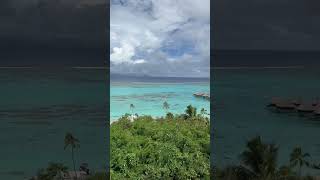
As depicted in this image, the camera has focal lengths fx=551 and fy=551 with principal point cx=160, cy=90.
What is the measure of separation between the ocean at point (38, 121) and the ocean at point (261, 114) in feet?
6.34

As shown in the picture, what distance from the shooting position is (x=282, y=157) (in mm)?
7438

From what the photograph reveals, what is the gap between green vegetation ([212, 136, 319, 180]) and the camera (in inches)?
289

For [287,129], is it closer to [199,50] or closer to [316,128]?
[316,128]

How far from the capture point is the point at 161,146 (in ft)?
36.4

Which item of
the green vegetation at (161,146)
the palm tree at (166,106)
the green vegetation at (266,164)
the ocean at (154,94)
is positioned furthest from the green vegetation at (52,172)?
the palm tree at (166,106)

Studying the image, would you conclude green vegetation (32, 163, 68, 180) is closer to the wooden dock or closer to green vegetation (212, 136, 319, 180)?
green vegetation (212, 136, 319, 180)

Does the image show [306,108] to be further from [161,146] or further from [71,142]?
[161,146]

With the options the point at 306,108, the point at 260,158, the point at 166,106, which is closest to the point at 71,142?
the point at 260,158

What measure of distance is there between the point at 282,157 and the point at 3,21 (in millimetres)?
4147

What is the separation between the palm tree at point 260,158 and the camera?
7512 mm

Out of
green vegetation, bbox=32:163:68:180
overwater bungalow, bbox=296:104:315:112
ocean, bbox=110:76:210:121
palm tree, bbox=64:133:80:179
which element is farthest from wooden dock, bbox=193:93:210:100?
green vegetation, bbox=32:163:68:180

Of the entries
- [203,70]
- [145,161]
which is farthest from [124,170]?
[203,70]

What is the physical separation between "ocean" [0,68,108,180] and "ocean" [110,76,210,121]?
2.60 metres

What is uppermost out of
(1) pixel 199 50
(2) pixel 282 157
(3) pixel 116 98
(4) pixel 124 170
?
(1) pixel 199 50
